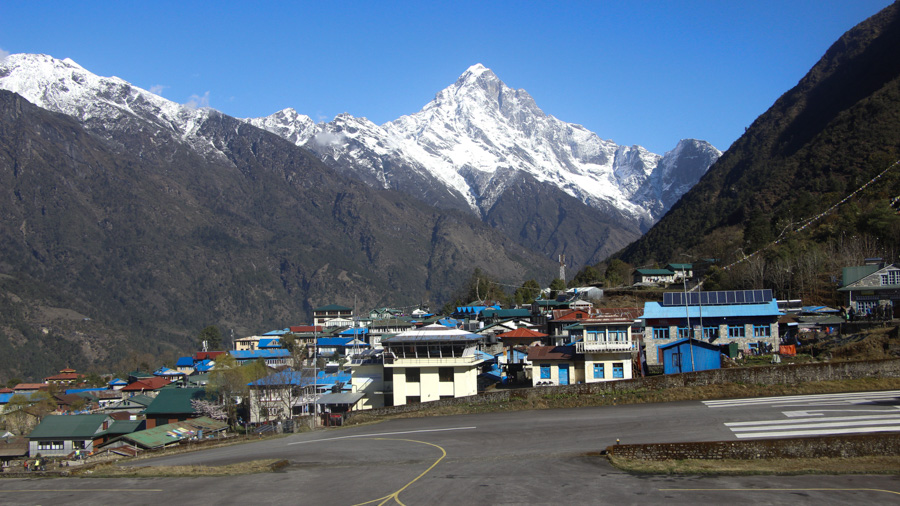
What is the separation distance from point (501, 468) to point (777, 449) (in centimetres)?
976

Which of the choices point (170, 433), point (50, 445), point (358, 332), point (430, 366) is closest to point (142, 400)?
point (50, 445)

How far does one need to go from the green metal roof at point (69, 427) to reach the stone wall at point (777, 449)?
179 ft

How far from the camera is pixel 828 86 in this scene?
16750 cm

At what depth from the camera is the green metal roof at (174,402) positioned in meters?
66.7

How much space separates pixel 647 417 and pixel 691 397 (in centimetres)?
489

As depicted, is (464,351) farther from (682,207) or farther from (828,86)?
(828,86)

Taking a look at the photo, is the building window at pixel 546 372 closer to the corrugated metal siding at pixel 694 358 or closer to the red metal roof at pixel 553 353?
the red metal roof at pixel 553 353

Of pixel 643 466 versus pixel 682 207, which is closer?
pixel 643 466

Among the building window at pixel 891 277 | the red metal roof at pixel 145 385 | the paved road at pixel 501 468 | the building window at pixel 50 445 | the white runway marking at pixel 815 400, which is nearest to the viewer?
the paved road at pixel 501 468

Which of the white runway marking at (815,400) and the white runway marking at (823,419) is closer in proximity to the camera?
the white runway marking at (823,419)

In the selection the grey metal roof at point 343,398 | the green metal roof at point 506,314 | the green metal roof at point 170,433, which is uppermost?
the green metal roof at point 506,314

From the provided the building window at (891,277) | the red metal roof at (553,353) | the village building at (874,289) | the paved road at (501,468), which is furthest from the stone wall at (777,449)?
the building window at (891,277)

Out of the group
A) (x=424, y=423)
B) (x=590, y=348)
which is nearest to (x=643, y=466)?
(x=424, y=423)

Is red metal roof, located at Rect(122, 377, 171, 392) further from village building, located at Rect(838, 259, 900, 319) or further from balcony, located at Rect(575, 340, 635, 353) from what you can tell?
village building, located at Rect(838, 259, 900, 319)
